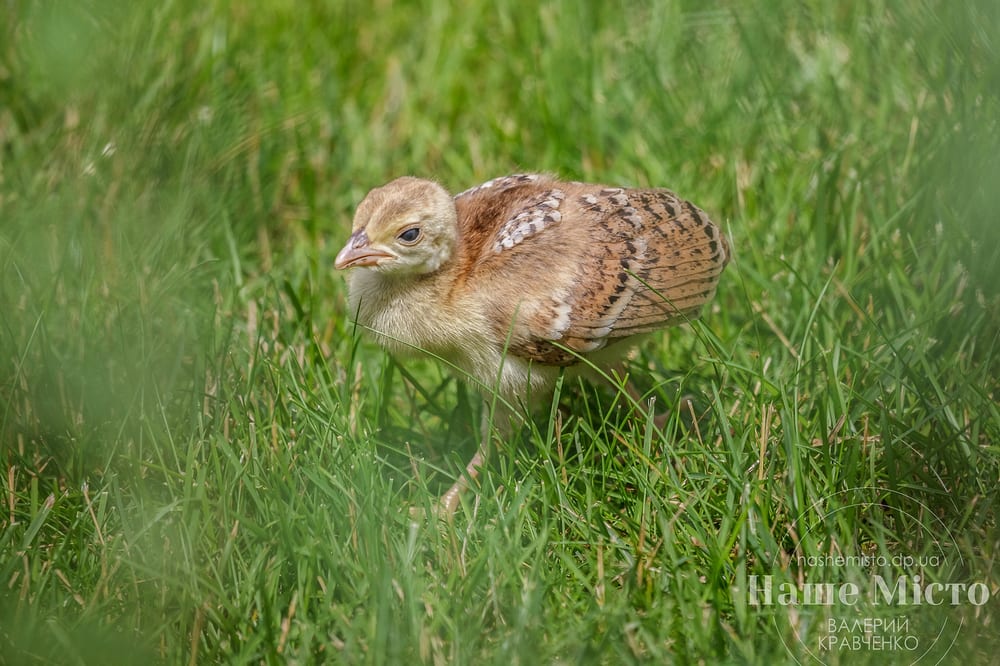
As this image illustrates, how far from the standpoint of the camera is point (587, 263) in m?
3.38

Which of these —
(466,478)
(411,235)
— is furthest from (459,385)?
(411,235)

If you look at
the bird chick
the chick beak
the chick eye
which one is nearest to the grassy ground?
the bird chick

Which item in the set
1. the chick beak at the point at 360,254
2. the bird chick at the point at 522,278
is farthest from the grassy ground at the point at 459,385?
the chick beak at the point at 360,254

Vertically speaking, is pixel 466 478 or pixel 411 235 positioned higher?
pixel 411 235

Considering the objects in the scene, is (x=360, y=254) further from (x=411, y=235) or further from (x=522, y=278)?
(x=522, y=278)

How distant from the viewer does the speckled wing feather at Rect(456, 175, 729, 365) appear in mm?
3326

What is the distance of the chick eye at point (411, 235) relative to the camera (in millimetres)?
3322

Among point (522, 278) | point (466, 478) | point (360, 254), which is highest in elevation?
point (360, 254)

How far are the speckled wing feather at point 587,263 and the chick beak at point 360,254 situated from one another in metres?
0.34

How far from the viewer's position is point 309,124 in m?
5.18

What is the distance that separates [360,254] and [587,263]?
72 centimetres

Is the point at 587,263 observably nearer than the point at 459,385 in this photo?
Yes

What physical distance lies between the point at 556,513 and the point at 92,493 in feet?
4.60

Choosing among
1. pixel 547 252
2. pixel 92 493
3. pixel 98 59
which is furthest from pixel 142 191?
pixel 547 252
